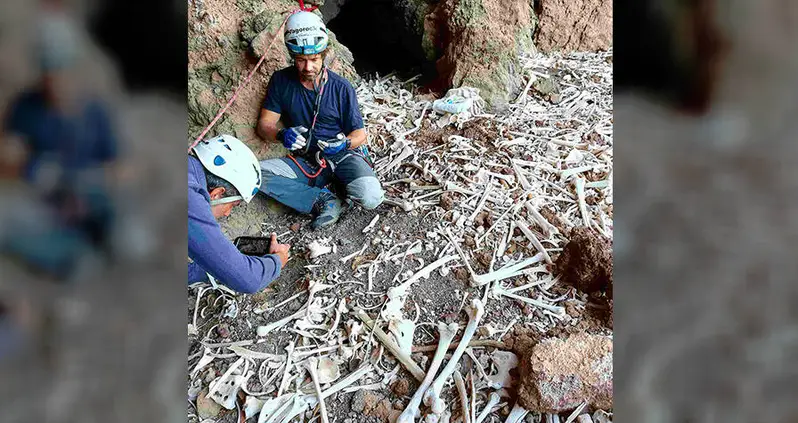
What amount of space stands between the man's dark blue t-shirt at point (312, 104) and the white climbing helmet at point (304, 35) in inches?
11.6

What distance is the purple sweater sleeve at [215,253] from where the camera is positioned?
2.03 metres

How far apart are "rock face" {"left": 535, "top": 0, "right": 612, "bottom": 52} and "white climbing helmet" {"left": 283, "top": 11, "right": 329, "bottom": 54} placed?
344cm

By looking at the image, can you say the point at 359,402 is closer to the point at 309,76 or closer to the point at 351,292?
the point at 351,292

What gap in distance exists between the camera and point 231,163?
2.71 m

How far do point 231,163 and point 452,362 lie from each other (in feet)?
5.07

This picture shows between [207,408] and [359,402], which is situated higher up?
[359,402]

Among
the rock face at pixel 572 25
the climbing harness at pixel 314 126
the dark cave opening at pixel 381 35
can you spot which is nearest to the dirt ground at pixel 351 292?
the climbing harness at pixel 314 126

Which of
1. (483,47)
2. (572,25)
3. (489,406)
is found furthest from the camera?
(572,25)

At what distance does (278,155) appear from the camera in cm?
359

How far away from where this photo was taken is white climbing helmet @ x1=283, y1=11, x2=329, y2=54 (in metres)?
3.09

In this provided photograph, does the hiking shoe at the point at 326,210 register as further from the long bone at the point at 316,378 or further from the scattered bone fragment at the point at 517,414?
the scattered bone fragment at the point at 517,414
